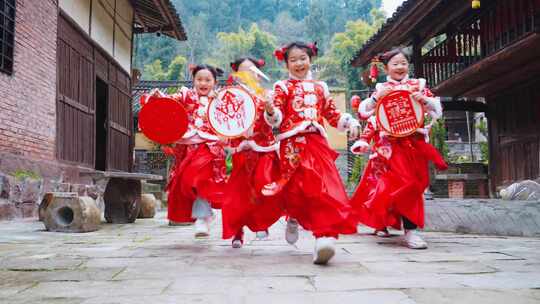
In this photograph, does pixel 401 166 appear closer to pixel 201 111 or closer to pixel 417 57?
pixel 201 111

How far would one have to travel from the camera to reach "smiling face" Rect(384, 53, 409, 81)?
4.84m

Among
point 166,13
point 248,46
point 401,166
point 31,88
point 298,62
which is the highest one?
point 248,46

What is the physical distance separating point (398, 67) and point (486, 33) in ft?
18.9

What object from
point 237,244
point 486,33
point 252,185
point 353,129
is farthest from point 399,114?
point 486,33

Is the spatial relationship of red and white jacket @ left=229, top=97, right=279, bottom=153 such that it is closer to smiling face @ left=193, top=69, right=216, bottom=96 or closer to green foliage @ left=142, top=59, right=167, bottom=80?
smiling face @ left=193, top=69, right=216, bottom=96

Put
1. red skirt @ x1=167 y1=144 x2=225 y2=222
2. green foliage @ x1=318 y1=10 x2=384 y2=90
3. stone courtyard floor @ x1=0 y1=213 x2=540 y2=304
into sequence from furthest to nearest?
green foliage @ x1=318 y1=10 x2=384 y2=90
red skirt @ x1=167 y1=144 x2=225 y2=222
stone courtyard floor @ x1=0 y1=213 x2=540 y2=304

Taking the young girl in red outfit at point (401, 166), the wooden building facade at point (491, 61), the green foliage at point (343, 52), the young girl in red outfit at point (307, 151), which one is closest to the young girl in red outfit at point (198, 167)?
the young girl in red outfit at point (307, 151)

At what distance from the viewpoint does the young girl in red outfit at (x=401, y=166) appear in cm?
455

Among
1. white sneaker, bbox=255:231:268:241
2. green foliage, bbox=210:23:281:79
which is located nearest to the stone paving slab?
white sneaker, bbox=255:231:268:241

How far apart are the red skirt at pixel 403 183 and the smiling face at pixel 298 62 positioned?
1.20 metres

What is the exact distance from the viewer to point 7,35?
680cm

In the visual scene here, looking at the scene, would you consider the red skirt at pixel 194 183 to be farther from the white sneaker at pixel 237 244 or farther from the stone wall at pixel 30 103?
the stone wall at pixel 30 103

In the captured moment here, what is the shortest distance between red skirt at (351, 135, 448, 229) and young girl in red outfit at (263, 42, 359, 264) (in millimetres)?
873

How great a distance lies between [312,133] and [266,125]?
16.8 inches
